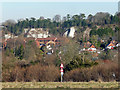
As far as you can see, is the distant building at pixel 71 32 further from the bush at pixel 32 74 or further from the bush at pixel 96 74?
the bush at pixel 96 74

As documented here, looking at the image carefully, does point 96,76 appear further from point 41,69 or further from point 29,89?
point 29,89

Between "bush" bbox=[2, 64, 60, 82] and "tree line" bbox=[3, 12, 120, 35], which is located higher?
"tree line" bbox=[3, 12, 120, 35]

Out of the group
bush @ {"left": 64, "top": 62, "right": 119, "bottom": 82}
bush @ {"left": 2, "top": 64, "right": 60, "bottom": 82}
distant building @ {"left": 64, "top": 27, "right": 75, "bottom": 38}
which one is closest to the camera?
bush @ {"left": 64, "top": 62, "right": 119, "bottom": 82}

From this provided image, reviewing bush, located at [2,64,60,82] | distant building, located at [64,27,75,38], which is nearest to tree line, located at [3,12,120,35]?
distant building, located at [64,27,75,38]

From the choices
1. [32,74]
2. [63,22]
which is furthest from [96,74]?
[63,22]

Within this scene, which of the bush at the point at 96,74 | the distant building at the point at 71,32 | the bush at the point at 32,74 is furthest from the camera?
the distant building at the point at 71,32

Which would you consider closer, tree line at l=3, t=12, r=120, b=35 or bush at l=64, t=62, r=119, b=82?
bush at l=64, t=62, r=119, b=82

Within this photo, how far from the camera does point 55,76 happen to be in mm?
12086

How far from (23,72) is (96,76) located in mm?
3871

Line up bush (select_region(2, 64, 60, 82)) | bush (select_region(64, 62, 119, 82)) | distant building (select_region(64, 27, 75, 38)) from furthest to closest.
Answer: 1. distant building (select_region(64, 27, 75, 38))
2. bush (select_region(2, 64, 60, 82))
3. bush (select_region(64, 62, 119, 82))

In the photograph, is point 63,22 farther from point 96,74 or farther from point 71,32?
point 96,74

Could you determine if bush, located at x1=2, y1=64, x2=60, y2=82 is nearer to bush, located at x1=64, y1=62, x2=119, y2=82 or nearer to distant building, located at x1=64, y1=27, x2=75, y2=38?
bush, located at x1=64, y1=62, x2=119, y2=82

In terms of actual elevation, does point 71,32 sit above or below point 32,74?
above

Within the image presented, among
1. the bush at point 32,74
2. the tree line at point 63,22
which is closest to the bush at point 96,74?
the bush at point 32,74
